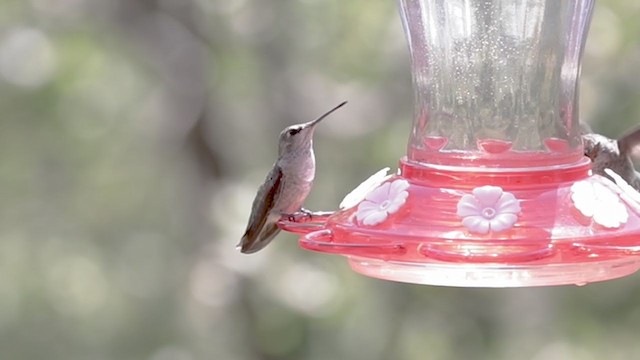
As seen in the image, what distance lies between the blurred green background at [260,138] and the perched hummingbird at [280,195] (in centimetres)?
408

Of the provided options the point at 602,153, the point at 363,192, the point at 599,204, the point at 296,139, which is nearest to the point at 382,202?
the point at 363,192

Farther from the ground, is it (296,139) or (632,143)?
(296,139)

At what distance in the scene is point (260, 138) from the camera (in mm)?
10547

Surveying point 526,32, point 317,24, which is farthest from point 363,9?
point 526,32

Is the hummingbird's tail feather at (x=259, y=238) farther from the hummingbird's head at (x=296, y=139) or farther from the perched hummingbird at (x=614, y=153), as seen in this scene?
the perched hummingbird at (x=614, y=153)

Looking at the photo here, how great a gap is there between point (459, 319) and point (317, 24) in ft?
9.00

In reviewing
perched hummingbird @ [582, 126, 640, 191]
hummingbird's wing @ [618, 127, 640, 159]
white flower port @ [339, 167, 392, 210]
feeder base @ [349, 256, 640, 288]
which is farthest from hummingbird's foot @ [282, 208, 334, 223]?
hummingbird's wing @ [618, 127, 640, 159]

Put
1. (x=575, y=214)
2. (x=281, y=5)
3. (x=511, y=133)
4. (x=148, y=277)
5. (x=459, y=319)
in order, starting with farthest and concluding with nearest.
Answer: (x=148, y=277) → (x=459, y=319) → (x=281, y=5) → (x=511, y=133) → (x=575, y=214)

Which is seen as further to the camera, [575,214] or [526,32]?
[526,32]

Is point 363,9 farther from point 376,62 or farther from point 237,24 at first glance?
point 237,24

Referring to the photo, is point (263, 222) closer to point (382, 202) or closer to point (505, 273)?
point (382, 202)

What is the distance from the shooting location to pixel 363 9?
9.59 meters

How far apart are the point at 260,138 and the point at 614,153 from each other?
575cm

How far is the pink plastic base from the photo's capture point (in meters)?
3.10
